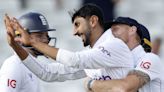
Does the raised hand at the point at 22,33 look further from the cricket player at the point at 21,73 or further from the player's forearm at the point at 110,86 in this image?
the player's forearm at the point at 110,86

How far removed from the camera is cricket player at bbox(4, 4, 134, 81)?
7156mm

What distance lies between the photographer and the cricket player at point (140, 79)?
734 centimetres

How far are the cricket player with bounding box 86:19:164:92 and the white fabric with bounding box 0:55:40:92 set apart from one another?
1.76ft

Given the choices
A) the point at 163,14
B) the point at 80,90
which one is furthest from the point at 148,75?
the point at 163,14

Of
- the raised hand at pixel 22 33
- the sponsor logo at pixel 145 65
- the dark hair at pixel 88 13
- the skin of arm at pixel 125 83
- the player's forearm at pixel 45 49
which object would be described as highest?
the dark hair at pixel 88 13

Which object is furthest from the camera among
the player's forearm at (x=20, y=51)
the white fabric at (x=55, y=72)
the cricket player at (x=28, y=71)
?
the white fabric at (x=55, y=72)

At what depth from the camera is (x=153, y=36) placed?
1359 cm

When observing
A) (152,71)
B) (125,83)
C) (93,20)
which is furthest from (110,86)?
(93,20)

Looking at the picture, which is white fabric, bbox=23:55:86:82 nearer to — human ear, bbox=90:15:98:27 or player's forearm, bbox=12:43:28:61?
player's forearm, bbox=12:43:28:61

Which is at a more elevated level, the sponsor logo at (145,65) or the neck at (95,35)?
the neck at (95,35)

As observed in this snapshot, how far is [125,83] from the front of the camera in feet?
24.0

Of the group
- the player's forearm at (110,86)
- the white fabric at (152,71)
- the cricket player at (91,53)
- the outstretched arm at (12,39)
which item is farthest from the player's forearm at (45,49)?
the white fabric at (152,71)

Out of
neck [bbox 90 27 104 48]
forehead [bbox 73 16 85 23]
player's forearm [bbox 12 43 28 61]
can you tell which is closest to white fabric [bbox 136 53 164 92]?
neck [bbox 90 27 104 48]

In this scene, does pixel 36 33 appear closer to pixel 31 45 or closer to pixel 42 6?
pixel 31 45
